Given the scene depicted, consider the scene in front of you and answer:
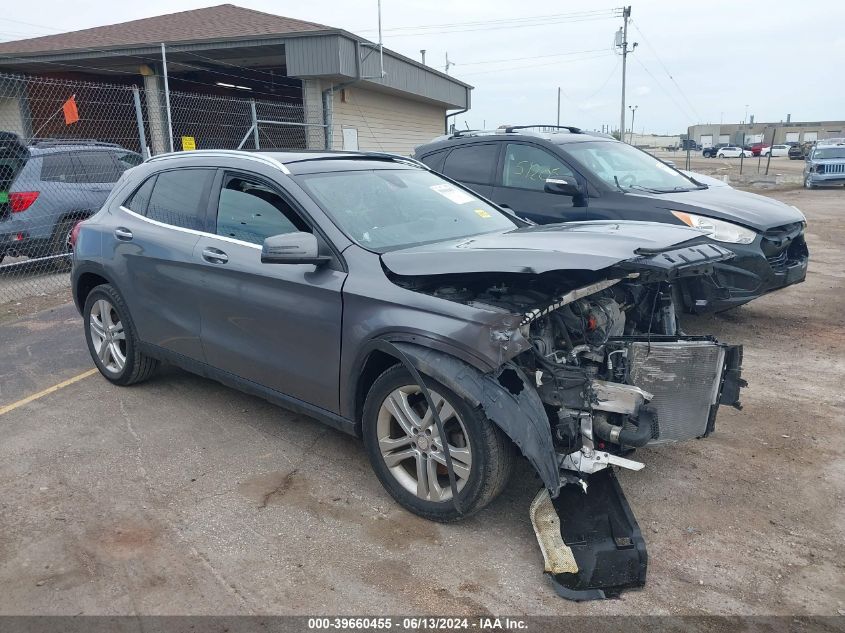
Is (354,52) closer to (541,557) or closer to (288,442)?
(288,442)

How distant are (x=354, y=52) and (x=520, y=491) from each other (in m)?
14.9

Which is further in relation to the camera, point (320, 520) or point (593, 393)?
point (320, 520)

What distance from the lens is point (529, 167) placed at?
675 cm

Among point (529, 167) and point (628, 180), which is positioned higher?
point (529, 167)

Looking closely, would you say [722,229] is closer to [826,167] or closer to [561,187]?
[561,187]

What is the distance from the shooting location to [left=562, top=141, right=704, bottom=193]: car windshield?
254 inches

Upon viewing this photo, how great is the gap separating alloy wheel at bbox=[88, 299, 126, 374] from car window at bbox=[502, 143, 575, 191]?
13.0 ft

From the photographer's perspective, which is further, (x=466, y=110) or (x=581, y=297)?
(x=466, y=110)

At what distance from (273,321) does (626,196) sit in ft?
12.3

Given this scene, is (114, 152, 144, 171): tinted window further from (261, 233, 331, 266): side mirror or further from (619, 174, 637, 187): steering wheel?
(261, 233, 331, 266): side mirror

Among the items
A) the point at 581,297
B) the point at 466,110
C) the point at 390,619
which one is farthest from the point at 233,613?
the point at 466,110

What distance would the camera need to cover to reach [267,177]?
390 cm

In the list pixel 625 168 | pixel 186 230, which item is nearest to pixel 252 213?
pixel 186 230

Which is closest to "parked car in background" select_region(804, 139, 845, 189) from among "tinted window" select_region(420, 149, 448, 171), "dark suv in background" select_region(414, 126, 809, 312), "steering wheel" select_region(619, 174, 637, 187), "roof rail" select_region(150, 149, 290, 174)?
"dark suv in background" select_region(414, 126, 809, 312)
